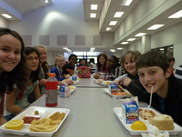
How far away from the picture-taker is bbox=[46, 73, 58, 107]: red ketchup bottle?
3.31 ft

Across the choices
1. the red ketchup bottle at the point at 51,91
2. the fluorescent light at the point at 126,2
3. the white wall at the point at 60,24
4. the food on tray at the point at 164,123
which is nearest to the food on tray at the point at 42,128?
the red ketchup bottle at the point at 51,91

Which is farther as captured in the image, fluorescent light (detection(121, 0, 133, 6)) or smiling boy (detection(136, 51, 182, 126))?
fluorescent light (detection(121, 0, 133, 6))

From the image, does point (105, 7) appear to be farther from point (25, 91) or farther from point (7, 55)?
point (7, 55)

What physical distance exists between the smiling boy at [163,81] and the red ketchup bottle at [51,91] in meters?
0.67

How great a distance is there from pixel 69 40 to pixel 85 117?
28.4 feet

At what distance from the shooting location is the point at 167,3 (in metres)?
2.84

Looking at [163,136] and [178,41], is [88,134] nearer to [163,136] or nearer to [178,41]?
[163,136]

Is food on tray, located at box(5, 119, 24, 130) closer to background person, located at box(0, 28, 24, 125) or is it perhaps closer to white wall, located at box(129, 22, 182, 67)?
background person, located at box(0, 28, 24, 125)

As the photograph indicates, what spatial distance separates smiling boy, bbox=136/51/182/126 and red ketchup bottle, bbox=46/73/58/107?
670 millimetres

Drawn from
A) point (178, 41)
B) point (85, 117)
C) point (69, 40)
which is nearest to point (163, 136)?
point (85, 117)

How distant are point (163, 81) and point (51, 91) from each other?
859 millimetres

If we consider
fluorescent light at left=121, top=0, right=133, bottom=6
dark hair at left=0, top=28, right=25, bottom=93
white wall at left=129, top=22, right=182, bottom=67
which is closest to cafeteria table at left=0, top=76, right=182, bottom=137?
dark hair at left=0, top=28, right=25, bottom=93

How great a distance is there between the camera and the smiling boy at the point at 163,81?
39.7 inches

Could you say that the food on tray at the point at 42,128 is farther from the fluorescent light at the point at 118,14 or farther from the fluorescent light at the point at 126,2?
the fluorescent light at the point at 118,14
